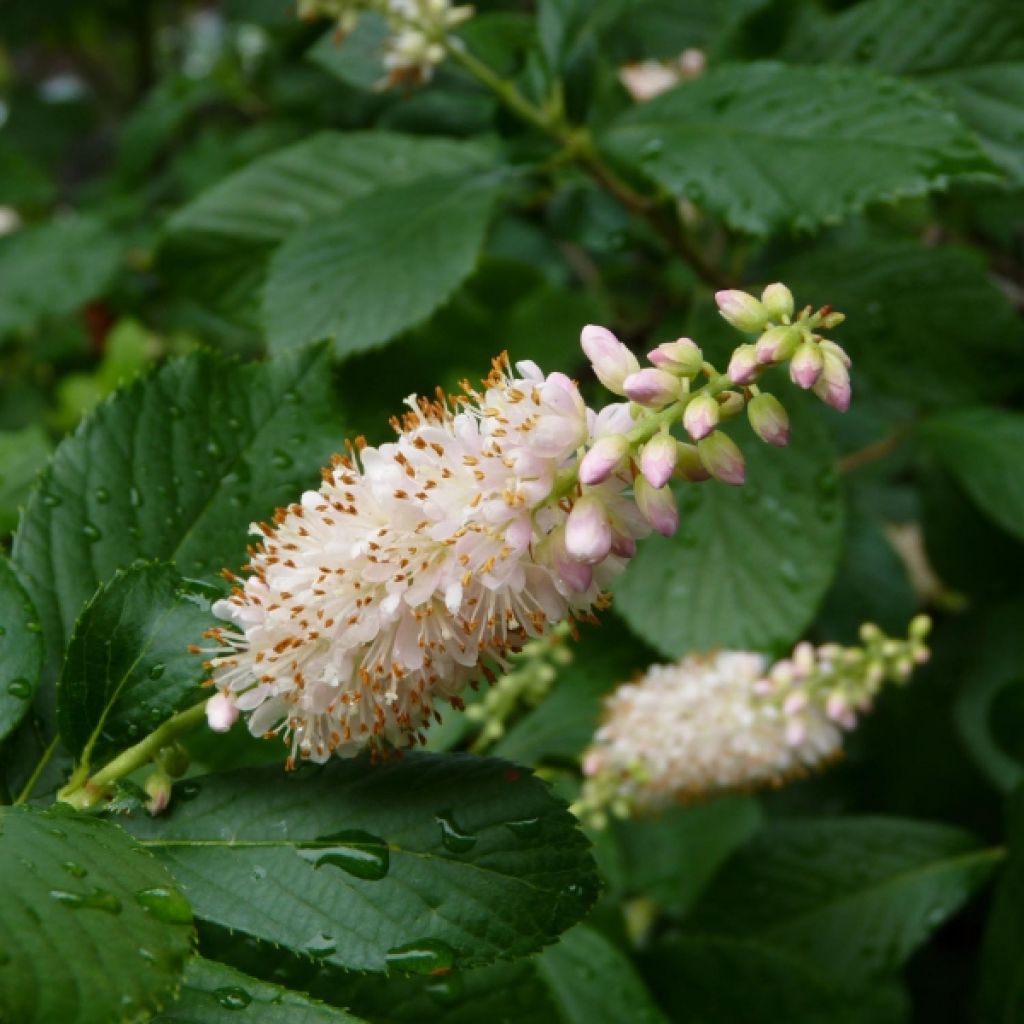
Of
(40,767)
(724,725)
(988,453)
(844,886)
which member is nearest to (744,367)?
(40,767)

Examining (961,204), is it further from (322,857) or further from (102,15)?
(102,15)

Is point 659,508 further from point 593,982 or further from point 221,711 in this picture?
point 593,982

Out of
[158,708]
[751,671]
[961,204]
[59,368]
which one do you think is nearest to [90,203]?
[59,368]

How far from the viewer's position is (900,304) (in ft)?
4.84

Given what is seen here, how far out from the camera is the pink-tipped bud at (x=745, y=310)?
0.65m

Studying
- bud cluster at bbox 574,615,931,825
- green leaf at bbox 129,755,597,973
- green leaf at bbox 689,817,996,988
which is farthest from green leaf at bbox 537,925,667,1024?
green leaf at bbox 129,755,597,973

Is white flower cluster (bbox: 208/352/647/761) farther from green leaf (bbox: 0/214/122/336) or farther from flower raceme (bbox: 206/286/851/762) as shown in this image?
green leaf (bbox: 0/214/122/336)

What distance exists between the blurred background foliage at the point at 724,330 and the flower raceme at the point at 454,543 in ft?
0.77

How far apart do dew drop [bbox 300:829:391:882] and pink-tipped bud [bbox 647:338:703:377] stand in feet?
1.06

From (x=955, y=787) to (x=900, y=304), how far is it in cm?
75

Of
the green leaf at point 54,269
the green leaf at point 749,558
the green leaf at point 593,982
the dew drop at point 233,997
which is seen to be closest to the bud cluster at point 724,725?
the green leaf at point 749,558

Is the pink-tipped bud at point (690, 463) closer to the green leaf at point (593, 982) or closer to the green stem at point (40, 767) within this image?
the green stem at point (40, 767)

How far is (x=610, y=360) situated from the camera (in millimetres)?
659

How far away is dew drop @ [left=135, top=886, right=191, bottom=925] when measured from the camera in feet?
2.00
